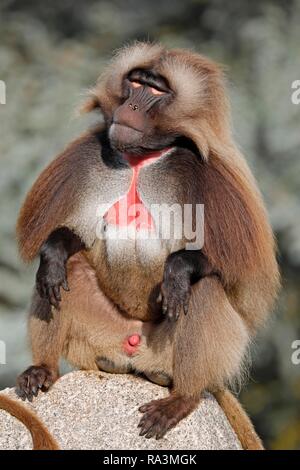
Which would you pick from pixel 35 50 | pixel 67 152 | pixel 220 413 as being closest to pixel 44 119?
pixel 35 50

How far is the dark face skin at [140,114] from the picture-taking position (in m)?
6.22

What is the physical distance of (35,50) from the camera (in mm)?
10867

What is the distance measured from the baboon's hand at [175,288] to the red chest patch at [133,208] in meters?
0.35

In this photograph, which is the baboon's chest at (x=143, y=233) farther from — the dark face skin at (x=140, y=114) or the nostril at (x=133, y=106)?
the nostril at (x=133, y=106)

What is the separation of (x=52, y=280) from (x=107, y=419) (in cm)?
81

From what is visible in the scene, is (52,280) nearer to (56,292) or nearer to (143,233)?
(56,292)

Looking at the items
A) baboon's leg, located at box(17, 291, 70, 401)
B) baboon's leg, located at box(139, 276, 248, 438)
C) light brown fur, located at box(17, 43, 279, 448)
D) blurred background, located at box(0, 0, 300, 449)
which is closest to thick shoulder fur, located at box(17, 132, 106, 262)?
light brown fur, located at box(17, 43, 279, 448)

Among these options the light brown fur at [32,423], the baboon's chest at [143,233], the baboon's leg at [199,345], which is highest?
the baboon's chest at [143,233]

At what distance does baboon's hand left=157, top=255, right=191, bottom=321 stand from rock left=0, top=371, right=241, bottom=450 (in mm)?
513

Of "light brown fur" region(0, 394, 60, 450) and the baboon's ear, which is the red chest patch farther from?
"light brown fur" region(0, 394, 60, 450)

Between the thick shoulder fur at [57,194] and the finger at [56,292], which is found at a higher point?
the thick shoulder fur at [57,194]

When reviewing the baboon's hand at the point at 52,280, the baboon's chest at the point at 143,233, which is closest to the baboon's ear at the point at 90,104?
the baboon's chest at the point at 143,233

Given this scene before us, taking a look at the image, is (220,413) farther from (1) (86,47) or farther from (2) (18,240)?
(1) (86,47)

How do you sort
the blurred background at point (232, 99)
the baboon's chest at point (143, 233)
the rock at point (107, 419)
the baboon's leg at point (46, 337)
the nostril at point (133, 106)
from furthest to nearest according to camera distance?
the blurred background at point (232, 99)
the baboon's leg at point (46, 337)
the baboon's chest at point (143, 233)
the nostril at point (133, 106)
the rock at point (107, 419)
